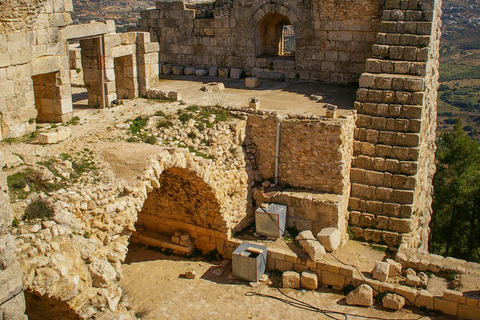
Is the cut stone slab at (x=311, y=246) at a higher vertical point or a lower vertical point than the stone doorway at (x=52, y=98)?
lower

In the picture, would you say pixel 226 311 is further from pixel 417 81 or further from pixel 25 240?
pixel 417 81

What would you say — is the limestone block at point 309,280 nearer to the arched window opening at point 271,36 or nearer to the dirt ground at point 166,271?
Result: the dirt ground at point 166,271

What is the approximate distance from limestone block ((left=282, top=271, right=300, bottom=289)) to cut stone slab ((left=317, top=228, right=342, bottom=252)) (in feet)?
3.22

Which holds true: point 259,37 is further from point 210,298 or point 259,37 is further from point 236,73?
point 210,298

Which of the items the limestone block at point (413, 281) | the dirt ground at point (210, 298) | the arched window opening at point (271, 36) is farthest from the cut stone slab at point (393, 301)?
the arched window opening at point (271, 36)

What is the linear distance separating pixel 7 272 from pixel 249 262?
262 inches

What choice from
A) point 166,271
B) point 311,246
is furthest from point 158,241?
point 311,246

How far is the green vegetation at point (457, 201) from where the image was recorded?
17594 mm

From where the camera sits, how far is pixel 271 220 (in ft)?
42.6

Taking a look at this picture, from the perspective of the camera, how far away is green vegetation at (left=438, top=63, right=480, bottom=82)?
46562 millimetres

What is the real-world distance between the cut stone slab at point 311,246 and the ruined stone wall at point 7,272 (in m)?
7.11

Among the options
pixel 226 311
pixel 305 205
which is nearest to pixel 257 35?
pixel 305 205

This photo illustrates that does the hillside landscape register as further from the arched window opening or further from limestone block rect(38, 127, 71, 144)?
limestone block rect(38, 127, 71, 144)

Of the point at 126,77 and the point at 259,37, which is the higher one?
the point at 259,37
